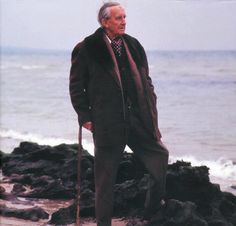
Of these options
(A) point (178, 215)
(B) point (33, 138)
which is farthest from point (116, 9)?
(B) point (33, 138)

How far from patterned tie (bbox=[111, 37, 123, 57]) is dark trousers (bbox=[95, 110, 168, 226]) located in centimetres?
45

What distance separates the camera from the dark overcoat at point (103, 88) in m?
4.04

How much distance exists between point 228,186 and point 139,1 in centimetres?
230

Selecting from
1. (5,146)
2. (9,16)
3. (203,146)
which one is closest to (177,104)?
(203,146)

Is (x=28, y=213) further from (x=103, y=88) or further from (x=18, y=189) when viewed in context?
(x=103, y=88)

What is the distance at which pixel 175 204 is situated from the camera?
4.37m

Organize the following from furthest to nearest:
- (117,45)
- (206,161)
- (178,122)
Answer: (178,122)
(206,161)
(117,45)

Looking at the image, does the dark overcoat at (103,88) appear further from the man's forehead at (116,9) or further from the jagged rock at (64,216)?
the jagged rock at (64,216)

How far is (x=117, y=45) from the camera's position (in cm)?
413

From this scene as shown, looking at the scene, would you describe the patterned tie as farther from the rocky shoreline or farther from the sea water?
the sea water

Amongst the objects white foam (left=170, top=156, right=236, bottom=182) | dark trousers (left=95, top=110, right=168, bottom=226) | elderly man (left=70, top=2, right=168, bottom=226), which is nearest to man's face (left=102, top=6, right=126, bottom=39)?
elderly man (left=70, top=2, right=168, bottom=226)

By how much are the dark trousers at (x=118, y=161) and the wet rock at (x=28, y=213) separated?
2.74 ft

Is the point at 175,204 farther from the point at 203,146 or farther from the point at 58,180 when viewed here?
the point at 203,146

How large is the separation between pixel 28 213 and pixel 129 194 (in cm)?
90
